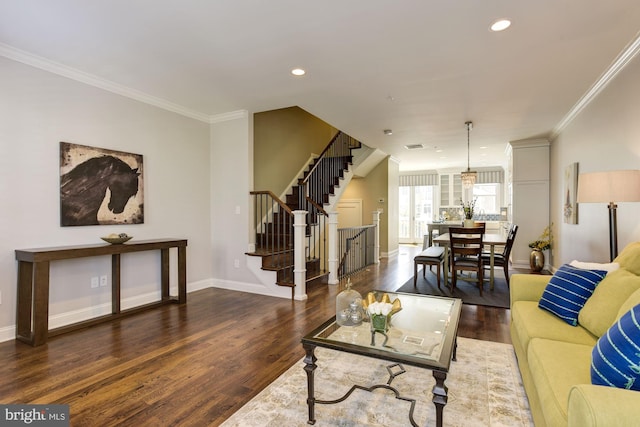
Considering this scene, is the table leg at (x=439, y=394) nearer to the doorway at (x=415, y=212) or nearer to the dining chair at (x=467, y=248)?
the dining chair at (x=467, y=248)

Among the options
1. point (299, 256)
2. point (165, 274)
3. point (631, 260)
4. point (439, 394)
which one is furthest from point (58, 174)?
point (631, 260)

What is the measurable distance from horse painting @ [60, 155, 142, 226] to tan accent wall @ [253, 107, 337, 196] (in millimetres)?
2281

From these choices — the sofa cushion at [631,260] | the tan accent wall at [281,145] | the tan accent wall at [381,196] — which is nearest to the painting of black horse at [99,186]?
the tan accent wall at [281,145]

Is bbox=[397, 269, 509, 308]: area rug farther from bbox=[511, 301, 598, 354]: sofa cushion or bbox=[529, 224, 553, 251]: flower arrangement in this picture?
bbox=[511, 301, 598, 354]: sofa cushion

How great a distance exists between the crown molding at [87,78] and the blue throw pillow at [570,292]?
15.5ft

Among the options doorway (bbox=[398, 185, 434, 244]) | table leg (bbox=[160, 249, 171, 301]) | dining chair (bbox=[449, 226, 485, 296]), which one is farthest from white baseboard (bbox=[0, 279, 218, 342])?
doorway (bbox=[398, 185, 434, 244])

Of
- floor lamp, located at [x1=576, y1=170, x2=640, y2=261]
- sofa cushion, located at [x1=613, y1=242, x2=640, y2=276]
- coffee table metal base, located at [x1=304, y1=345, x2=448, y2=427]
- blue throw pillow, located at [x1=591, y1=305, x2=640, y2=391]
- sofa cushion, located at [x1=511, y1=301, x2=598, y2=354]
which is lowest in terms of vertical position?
coffee table metal base, located at [x1=304, y1=345, x2=448, y2=427]

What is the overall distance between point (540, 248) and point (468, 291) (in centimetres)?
256

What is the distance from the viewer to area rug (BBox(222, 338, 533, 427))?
72.0 inches

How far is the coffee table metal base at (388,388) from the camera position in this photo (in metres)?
1.50

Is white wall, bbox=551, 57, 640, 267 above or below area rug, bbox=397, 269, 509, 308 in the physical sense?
above

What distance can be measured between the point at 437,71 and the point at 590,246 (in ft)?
9.98

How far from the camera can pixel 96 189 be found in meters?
3.63

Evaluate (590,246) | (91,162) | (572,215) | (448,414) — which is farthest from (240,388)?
(572,215)
